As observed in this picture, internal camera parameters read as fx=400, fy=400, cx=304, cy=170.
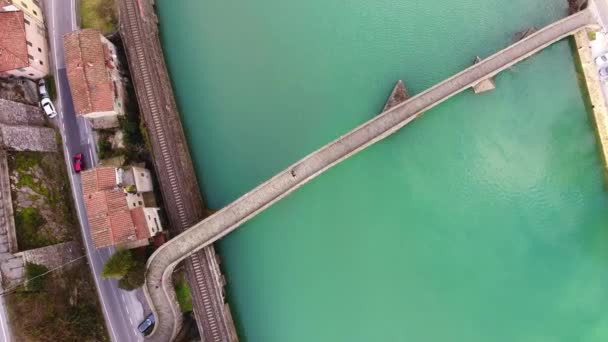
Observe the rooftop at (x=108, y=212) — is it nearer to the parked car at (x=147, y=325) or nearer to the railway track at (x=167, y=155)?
the railway track at (x=167, y=155)

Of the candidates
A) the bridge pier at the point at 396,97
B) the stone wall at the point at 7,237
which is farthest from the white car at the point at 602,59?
the stone wall at the point at 7,237

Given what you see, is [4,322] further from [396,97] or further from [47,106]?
[396,97]

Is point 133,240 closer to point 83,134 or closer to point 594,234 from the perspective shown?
point 83,134

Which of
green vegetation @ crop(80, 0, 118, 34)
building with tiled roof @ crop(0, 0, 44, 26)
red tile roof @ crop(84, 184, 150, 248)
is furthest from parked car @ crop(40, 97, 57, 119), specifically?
red tile roof @ crop(84, 184, 150, 248)

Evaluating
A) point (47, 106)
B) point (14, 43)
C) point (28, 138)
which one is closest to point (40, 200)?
point (28, 138)

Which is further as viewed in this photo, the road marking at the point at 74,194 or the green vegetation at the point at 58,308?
the road marking at the point at 74,194

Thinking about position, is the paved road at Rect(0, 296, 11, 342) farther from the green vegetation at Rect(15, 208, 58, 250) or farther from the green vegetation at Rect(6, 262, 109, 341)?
the green vegetation at Rect(15, 208, 58, 250)
